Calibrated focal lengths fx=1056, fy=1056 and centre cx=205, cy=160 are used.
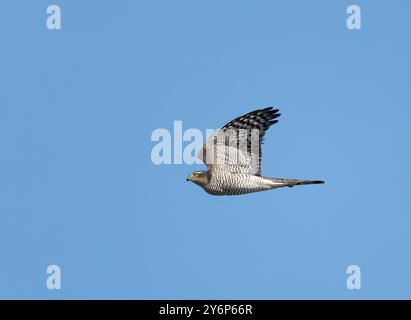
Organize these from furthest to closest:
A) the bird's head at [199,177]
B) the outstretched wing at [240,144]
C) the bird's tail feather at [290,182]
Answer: the bird's head at [199,177], the outstretched wing at [240,144], the bird's tail feather at [290,182]

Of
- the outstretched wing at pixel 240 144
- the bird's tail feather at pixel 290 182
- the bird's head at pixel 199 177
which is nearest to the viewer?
the bird's tail feather at pixel 290 182

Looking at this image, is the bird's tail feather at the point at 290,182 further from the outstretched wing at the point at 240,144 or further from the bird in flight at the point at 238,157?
the outstretched wing at the point at 240,144

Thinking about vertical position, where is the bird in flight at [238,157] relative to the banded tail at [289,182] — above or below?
above

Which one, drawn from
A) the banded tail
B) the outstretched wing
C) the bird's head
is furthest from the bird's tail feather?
the bird's head

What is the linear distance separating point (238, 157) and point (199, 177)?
66 cm

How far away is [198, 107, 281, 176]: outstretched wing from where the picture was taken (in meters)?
15.5

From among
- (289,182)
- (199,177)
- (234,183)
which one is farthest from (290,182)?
(199,177)

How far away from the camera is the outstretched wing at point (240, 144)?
15477 millimetres

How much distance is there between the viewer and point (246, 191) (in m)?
15.7

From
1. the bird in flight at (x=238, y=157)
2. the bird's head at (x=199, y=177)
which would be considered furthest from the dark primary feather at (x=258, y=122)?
the bird's head at (x=199, y=177)

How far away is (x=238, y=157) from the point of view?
51.2 ft

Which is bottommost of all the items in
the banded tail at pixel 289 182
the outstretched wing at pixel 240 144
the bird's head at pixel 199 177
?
the banded tail at pixel 289 182
